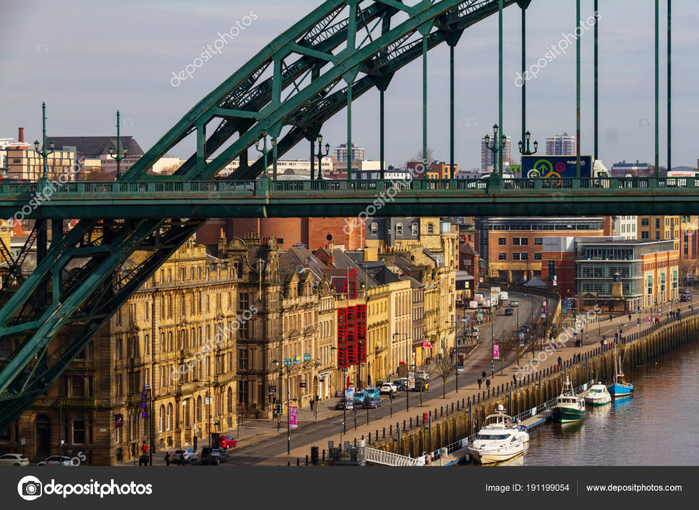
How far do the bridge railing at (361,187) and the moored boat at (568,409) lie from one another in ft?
228

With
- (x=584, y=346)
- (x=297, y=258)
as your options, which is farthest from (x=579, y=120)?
(x=584, y=346)

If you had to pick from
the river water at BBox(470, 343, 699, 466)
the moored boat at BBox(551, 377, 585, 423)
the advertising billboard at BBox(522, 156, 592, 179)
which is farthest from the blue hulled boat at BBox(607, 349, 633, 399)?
the advertising billboard at BBox(522, 156, 592, 179)

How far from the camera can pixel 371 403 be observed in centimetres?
12062

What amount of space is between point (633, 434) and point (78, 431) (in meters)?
52.8

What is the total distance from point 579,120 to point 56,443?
4430 cm

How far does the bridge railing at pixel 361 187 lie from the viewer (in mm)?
64312

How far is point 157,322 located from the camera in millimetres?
99375

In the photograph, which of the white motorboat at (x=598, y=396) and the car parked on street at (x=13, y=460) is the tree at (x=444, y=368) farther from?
the car parked on street at (x=13, y=460)

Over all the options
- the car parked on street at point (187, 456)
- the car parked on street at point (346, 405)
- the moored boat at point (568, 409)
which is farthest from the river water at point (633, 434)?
the car parked on street at point (187, 456)

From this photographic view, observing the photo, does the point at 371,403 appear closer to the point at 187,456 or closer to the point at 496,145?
the point at 187,456

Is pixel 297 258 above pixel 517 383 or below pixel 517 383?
above

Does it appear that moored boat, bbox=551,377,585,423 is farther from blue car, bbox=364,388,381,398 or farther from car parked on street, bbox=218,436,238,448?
car parked on street, bbox=218,436,238,448

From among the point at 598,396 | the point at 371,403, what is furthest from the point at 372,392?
the point at 598,396

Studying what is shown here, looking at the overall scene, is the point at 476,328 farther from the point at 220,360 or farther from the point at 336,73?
the point at 336,73
